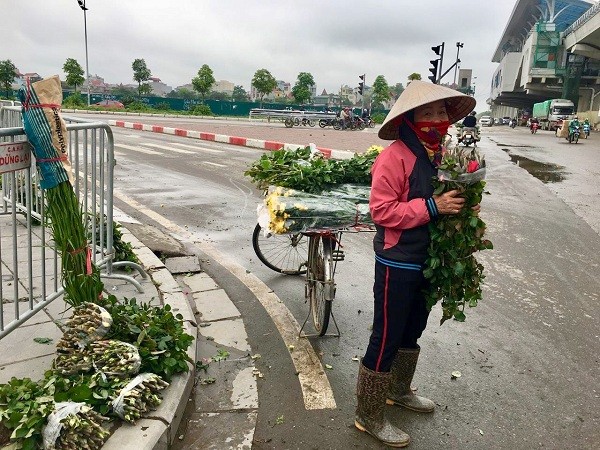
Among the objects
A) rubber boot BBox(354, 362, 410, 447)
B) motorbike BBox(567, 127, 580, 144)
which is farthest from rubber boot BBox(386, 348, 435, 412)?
motorbike BBox(567, 127, 580, 144)

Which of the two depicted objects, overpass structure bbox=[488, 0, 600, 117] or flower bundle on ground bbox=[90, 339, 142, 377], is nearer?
flower bundle on ground bbox=[90, 339, 142, 377]

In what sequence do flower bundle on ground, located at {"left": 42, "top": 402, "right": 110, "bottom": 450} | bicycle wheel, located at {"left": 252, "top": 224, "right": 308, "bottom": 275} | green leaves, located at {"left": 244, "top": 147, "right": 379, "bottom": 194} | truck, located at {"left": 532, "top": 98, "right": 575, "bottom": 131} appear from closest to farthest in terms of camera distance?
flower bundle on ground, located at {"left": 42, "top": 402, "right": 110, "bottom": 450}
green leaves, located at {"left": 244, "top": 147, "right": 379, "bottom": 194}
bicycle wheel, located at {"left": 252, "top": 224, "right": 308, "bottom": 275}
truck, located at {"left": 532, "top": 98, "right": 575, "bottom": 131}

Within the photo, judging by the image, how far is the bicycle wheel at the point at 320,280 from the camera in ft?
12.2

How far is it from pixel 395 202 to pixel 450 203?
0.27 meters

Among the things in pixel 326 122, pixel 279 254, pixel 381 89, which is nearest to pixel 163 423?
pixel 279 254

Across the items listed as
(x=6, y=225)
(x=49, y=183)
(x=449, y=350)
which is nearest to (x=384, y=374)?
(x=449, y=350)

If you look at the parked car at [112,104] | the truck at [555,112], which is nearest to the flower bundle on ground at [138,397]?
the truck at [555,112]

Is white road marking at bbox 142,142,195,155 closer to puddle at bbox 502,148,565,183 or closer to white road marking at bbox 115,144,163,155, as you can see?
white road marking at bbox 115,144,163,155

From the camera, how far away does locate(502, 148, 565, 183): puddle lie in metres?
12.5

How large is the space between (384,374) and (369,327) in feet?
4.37

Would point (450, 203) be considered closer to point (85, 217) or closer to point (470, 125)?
point (470, 125)

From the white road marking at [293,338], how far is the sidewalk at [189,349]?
31cm

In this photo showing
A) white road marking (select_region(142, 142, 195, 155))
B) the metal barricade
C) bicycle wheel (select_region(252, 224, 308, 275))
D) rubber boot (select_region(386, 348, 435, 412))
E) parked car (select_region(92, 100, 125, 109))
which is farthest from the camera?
parked car (select_region(92, 100, 125, 109))

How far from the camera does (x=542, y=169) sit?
1422 cm
